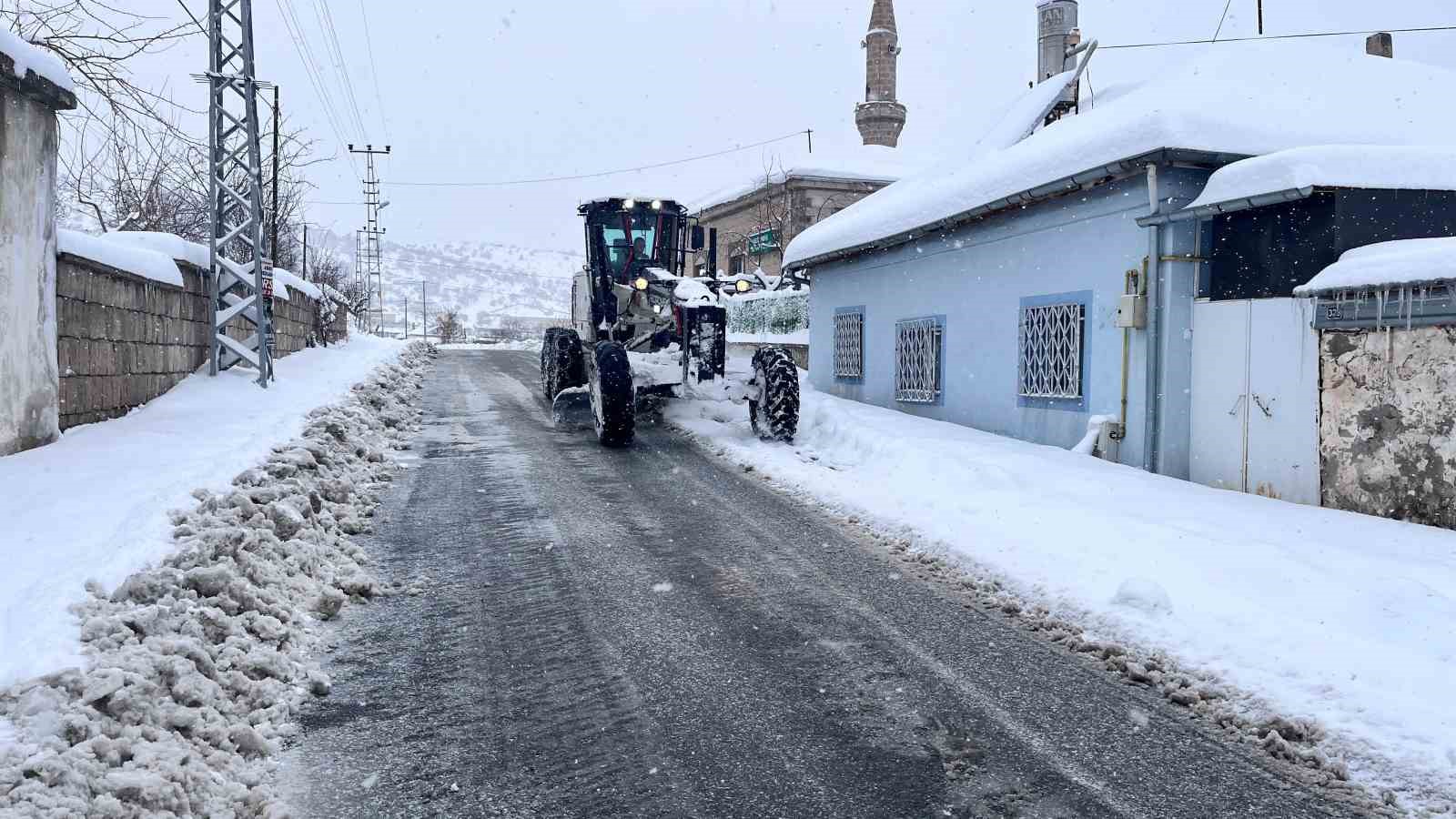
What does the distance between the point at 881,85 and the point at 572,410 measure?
2735 centimetres

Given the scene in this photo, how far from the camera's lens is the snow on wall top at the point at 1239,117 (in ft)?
29.0

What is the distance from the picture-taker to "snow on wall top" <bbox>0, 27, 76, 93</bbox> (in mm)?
6715

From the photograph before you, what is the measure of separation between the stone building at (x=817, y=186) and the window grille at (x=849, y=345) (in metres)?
12.7

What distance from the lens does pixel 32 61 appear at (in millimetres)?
7074

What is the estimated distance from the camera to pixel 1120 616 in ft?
16.8

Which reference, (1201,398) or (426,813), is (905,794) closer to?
(426,813)

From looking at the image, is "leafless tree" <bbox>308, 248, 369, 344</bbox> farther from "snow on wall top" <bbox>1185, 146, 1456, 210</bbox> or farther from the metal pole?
"snow on wall top" <bbox>1185, 146, 1456, 210</bbox>

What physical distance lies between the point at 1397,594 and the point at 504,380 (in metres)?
18.0

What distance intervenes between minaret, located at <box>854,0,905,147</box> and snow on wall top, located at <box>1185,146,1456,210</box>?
3040 centimetres

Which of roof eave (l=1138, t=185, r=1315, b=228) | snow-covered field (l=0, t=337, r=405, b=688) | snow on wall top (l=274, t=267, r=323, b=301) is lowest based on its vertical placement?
snow-covered field (l=0, t=337, r=405, b=688)

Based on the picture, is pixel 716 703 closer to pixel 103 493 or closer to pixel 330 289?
pixel 103 493

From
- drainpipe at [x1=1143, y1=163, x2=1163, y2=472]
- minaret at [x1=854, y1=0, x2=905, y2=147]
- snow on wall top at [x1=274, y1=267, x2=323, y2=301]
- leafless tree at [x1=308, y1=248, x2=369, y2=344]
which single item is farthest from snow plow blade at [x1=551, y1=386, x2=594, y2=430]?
minaret at [x1=854, y1=0, x2=905, y2=147]

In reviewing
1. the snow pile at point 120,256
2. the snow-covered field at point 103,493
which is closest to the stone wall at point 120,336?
the snow pile at point 120,256

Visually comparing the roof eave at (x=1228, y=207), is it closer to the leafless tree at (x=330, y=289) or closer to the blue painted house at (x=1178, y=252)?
the blue painted house at (x=1178, y=252)
